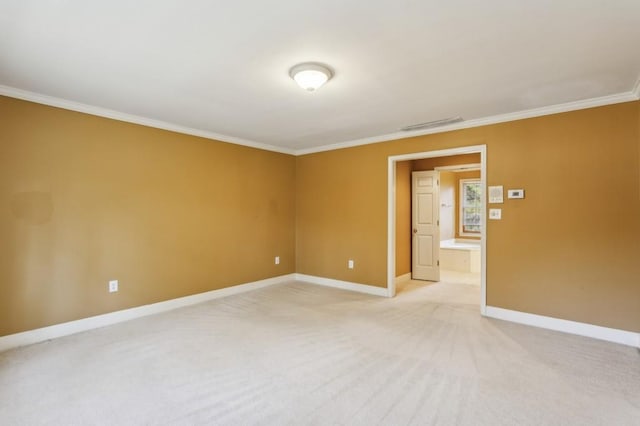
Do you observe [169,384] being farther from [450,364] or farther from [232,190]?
[232,190]

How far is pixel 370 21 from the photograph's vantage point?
193 centimetres

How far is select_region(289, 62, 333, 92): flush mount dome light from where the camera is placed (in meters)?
2.50

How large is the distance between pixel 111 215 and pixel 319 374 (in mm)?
2999

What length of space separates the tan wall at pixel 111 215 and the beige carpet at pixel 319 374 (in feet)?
1.65

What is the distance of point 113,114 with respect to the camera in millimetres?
3641

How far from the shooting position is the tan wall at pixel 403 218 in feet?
18.6

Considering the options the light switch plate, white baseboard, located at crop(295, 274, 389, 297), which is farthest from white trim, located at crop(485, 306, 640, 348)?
white baseboard, located at crop(295, 274, 389, 297)

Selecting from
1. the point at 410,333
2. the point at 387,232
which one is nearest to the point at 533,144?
the point at 387,232

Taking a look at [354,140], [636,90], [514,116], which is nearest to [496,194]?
[514,116]

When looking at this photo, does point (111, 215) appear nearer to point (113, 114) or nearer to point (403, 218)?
point (113, 114)

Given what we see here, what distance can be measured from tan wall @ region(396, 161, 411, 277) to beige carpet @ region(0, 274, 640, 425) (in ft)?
6.40

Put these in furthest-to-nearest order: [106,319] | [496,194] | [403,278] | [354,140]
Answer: [403,278], [354,140], [496,194], [106,319]

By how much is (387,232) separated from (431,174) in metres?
1.85

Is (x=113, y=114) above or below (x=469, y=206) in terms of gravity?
above
